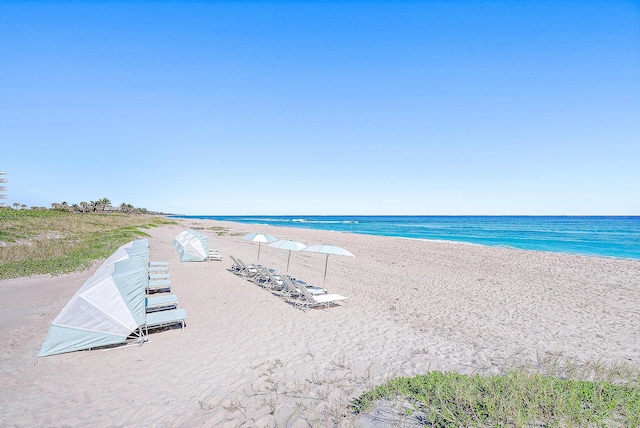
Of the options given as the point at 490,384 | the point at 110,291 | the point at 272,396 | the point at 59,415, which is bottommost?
the point at 59,415

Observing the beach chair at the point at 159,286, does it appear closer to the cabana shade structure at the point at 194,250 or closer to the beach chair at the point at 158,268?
the beach chair at the point at 158,268

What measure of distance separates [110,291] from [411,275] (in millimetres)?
12383

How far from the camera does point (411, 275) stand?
48.9 feet

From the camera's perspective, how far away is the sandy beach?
4285mm

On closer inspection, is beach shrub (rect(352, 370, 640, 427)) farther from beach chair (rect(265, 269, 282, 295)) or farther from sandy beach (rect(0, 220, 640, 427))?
beach chair (rect(265, 269, 282, 295))

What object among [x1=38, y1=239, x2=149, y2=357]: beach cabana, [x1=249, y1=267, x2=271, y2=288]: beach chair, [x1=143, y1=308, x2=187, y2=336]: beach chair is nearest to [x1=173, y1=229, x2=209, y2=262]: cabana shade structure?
[x1=249, y1=267, x2=271, y2=288]: beach chair

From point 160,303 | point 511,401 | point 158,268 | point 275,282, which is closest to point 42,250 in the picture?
point 158,268

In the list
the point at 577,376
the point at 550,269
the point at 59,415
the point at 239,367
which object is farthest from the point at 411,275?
the point at 59,415

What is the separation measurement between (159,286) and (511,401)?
10427 mm

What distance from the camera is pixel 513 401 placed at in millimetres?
3371

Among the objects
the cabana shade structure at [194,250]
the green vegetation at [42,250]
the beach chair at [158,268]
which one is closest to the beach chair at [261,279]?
the beach chair at [158,268]

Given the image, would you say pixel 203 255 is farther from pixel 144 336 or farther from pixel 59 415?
pixel 59 415

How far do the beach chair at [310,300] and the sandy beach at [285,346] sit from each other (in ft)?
1.18

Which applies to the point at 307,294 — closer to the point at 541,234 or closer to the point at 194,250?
the point at 194,250
